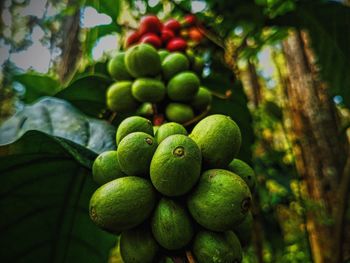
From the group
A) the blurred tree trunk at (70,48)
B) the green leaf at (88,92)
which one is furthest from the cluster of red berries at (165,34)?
the blurred tree trunk at (70,48)

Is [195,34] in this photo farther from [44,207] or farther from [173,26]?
Answer: [44,207]

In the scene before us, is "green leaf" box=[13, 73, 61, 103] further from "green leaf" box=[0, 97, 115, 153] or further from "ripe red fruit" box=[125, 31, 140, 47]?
"green leaf" box=[0, 97, 115, 153]

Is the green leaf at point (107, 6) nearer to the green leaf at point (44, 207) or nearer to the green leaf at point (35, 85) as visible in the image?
the green leaf at point (35, 85)

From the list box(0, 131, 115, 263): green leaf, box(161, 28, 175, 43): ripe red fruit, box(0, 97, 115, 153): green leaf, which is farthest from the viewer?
box(161, 28, 175, 43): ripe red fruit

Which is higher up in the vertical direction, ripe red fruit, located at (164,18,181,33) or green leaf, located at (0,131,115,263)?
ripe red fruit, located at (164,18,181,33)

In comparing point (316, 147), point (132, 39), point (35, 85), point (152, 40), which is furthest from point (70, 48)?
point (316, 147)

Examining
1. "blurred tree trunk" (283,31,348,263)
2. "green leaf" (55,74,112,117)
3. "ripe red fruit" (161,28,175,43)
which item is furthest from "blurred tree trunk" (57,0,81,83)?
"blurred tree trunk" (283,31,348,263)
